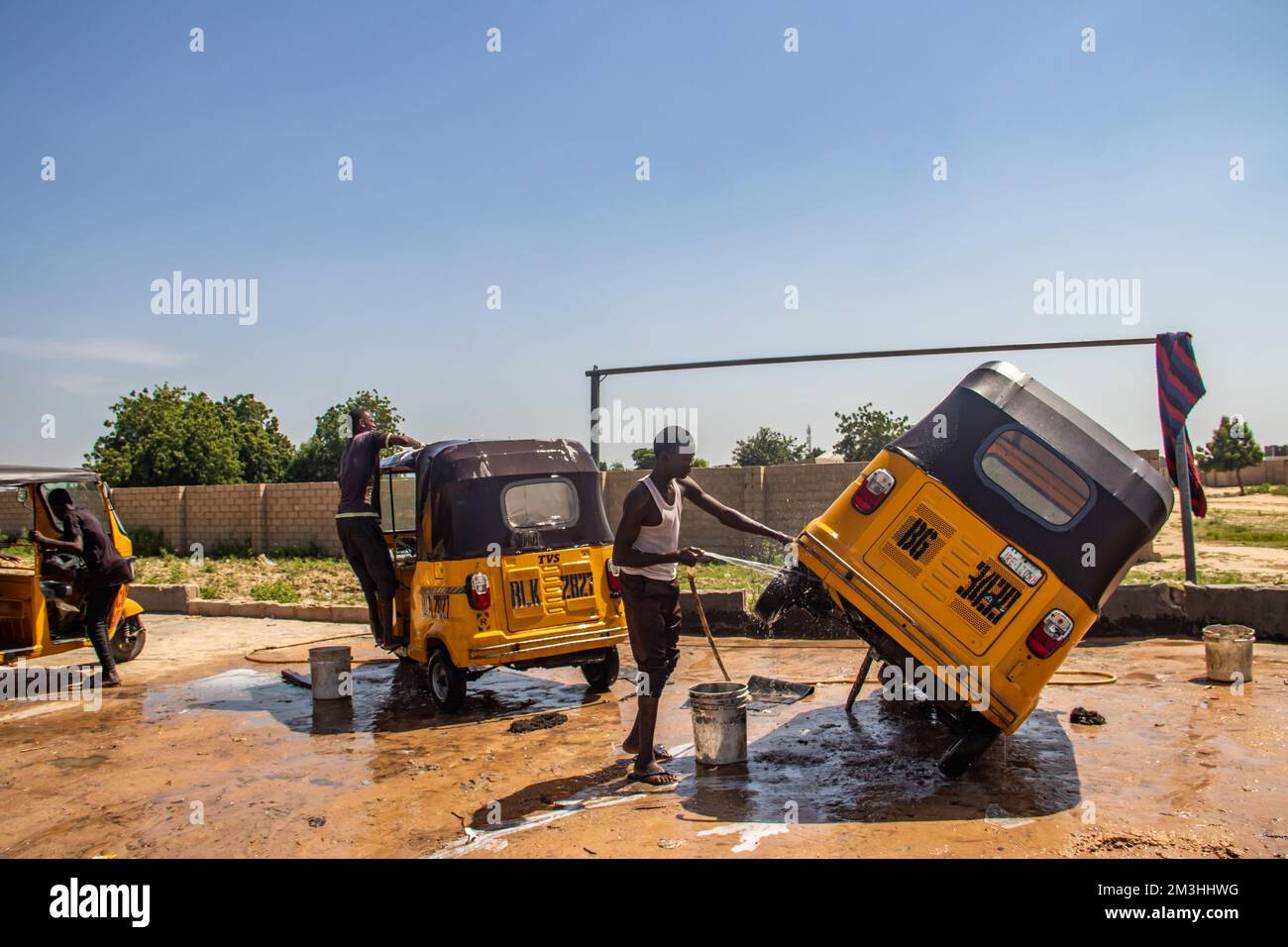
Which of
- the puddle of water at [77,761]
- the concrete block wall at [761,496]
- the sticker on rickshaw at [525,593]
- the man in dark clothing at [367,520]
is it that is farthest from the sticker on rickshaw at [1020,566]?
the concrete block wall at [761,496]

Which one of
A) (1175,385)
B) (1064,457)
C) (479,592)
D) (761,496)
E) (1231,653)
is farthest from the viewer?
(761,496)

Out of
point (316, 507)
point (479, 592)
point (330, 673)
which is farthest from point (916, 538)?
point (316, 507)

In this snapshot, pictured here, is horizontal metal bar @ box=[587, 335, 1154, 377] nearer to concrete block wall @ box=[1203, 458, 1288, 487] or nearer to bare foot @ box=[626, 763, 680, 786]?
bare foot @ box=[626, 763, 680, 786]

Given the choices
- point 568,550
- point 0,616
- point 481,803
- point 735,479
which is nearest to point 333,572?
point 735,479

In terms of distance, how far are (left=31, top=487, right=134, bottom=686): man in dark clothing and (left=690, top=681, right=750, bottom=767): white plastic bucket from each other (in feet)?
21.1

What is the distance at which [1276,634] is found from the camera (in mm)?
10562

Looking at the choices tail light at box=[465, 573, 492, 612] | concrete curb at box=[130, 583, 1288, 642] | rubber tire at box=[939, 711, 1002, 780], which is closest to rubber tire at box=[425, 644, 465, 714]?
tail light at box=[465, 573, 492, 612]

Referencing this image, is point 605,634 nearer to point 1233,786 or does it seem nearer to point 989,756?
point 989,756

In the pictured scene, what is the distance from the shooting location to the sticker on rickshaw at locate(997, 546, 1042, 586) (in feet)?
18.6

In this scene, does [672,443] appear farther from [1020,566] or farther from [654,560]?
[1020,566]

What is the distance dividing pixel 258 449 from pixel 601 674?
38.8 metres

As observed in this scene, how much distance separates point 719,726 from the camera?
6.16 m

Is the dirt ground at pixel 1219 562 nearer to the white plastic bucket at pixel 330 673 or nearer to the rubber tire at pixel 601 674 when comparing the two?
the rubber tire at pixel 601 674

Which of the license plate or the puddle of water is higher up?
the license plate
